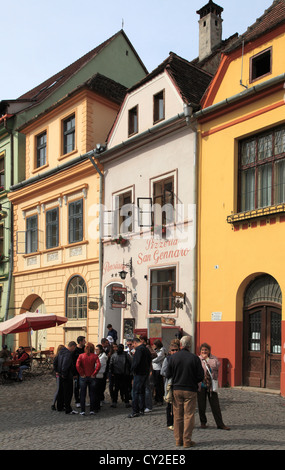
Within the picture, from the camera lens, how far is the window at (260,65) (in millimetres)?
15286

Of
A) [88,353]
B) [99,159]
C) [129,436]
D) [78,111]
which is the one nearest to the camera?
[129,436]

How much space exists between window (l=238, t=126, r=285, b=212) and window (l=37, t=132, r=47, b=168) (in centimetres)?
1256

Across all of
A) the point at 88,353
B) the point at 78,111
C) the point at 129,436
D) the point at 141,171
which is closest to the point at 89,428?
the point at 129,436

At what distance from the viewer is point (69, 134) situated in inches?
950

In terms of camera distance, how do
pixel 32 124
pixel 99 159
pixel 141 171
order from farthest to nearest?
pixel 32 124, pixel 99 159, pixel 141 171

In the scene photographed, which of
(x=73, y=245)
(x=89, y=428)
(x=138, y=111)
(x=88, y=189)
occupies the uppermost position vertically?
(x=138, y=111)

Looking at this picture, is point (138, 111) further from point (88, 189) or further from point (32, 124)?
point (32, 124)

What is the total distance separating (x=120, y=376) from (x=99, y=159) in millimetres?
10936

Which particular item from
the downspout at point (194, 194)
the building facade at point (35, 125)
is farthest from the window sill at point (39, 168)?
the downspout at point (194, 194)

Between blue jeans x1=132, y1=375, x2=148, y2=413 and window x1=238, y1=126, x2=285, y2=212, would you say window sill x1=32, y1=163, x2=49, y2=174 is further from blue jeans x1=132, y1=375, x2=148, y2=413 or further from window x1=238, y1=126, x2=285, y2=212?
blue jeans x1=132, y1=375, x2=148, y2=413

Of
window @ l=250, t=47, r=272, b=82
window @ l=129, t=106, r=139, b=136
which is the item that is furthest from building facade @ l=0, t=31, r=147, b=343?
window @ l=250, t=47, r=272, b=82

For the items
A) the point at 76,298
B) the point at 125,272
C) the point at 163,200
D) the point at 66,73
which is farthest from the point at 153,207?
the point at 66,73

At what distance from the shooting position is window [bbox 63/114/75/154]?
23.9m
